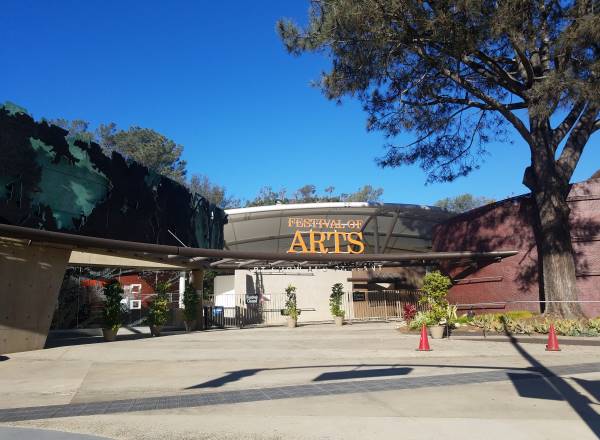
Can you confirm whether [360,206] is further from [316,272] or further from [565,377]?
[565,377]

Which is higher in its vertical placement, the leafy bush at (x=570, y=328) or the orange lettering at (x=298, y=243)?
the orange lettering at (x=298, y=243)

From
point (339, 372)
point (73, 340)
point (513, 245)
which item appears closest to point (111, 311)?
point (73, 340)

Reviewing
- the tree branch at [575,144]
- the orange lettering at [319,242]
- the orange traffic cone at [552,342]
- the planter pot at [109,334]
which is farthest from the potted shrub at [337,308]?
the orange traffic cone at [552,342]

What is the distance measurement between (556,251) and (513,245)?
3.92 metres

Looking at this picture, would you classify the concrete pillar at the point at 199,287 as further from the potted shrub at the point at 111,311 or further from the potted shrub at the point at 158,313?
the potted shrub at the point at 111,311

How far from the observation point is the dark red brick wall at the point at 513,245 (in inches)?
782

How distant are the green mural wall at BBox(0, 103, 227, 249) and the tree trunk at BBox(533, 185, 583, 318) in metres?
15.0

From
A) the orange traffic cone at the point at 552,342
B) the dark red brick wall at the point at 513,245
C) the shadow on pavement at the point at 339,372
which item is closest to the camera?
the shadow on pavement at the point at 339,372

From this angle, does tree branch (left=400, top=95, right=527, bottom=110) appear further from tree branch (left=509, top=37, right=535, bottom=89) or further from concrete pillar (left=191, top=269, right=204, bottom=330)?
concrete pillar (left=191, top=269, right=204, bottom=330)

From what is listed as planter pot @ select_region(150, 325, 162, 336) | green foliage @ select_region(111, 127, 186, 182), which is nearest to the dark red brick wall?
planter pot @ select_region(150, 325, 162, 336)

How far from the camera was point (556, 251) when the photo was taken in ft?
60.2

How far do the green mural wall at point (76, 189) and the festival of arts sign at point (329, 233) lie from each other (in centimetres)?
1746

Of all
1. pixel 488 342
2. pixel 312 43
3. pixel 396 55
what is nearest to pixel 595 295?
pixel 488 342

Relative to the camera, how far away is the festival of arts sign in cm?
3981
